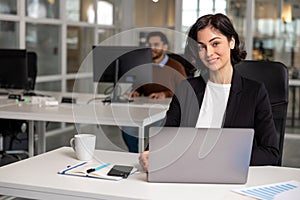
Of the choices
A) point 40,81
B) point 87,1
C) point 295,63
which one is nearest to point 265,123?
Result: point 40,81

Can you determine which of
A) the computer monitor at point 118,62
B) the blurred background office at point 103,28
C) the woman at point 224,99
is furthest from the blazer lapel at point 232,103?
the blurred background office at point 103,28

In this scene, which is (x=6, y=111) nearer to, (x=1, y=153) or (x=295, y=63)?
(x=1, y=153)

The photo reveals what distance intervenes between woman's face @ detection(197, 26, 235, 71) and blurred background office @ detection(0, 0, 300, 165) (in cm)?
407

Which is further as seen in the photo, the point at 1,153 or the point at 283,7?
the point at 283,7

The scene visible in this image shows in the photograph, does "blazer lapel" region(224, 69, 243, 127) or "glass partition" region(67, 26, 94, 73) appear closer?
"blazer lapel" region(224, 69, 243, 127)

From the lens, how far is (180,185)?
1489mm

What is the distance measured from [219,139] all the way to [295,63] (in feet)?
17.7

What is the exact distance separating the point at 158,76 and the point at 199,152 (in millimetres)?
1080

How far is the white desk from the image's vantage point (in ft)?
9.39

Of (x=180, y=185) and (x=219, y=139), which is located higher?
(x=219, y=139)

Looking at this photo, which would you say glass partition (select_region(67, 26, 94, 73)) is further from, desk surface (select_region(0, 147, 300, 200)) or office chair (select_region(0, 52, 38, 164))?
desk surface (select_region(0, 147, 300, 200))

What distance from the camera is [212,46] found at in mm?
1816

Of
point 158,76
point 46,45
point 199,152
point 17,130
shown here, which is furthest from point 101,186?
point 46,45

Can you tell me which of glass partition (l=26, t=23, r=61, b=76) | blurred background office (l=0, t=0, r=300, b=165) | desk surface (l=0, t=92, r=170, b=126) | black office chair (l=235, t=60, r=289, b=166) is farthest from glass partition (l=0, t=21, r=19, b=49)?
black office chair (l=235, t=60, r=289, b=166)
